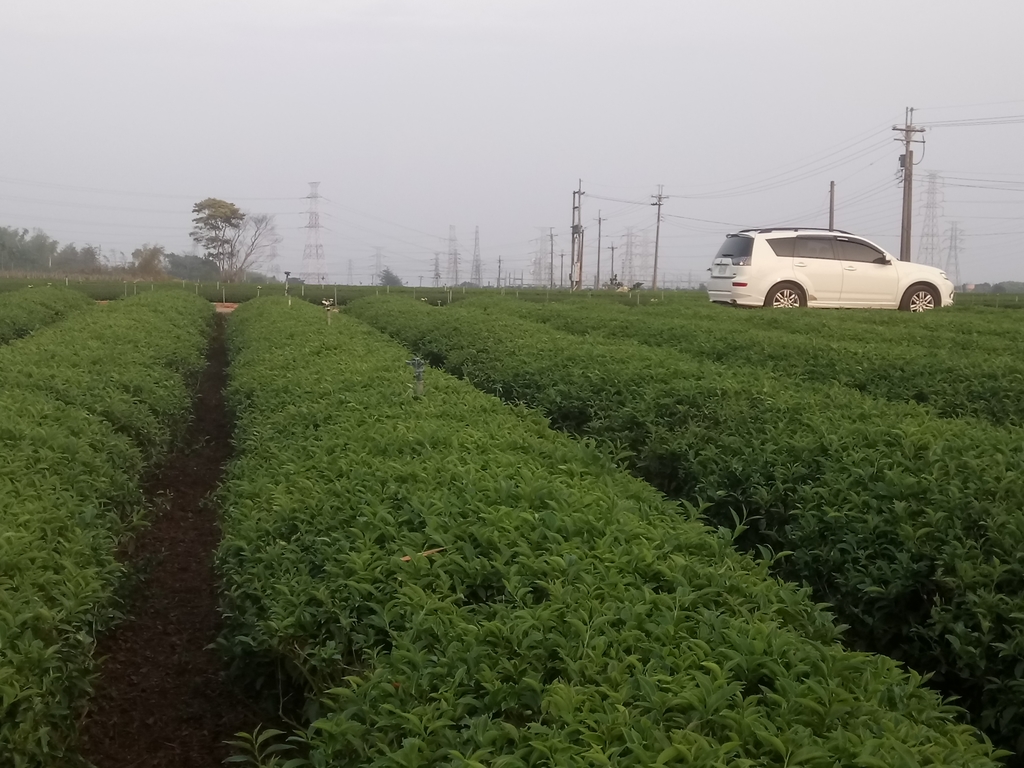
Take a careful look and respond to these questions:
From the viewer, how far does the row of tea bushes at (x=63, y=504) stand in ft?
8.82

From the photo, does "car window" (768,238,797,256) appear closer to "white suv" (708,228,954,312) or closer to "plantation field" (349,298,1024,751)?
"white suv" (708,228,954,312)

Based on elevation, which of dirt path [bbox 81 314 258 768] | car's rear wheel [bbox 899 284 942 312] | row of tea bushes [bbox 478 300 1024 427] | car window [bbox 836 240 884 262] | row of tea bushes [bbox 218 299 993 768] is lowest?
dirt path [bbox 81 314 258 768]

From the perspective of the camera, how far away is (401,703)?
2.18m

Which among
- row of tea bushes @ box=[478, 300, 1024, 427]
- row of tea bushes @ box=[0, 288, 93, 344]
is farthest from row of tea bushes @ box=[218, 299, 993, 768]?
row of tea bushes @ box=[0, 288, 93, 344]

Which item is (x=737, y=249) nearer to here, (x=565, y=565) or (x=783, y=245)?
(x=783, y=245)

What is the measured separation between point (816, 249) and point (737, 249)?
1279 millimetres

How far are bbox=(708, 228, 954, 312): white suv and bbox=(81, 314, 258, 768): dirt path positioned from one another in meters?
10.5

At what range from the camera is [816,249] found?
14258mm

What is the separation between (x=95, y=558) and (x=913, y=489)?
356 cm

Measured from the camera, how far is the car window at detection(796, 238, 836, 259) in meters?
14.2

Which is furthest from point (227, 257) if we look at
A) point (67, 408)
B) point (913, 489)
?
point (913, 489)

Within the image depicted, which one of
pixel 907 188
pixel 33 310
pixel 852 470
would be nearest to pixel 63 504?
pixel 852 470

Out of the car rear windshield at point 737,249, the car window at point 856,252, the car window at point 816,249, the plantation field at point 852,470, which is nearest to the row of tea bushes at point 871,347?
Result: the plantation field at point 852,470

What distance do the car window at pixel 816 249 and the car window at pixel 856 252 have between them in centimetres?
17
